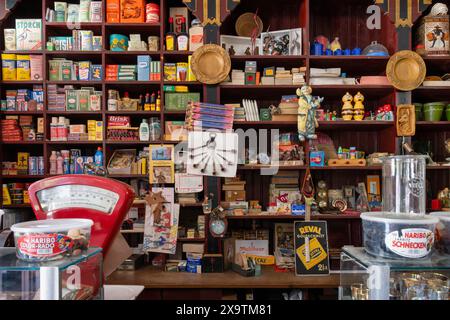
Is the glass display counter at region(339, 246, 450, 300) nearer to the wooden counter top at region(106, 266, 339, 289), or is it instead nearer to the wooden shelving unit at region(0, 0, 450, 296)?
the wooden counter top at region(106, 266, 339, 289)

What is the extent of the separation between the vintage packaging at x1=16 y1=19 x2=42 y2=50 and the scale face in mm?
2482

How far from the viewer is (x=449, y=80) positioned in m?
3.50

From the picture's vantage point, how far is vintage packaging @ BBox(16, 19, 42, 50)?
3525 mm

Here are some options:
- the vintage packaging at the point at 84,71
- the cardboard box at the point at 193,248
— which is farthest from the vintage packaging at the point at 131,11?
the cardboard box at the point at 193,248

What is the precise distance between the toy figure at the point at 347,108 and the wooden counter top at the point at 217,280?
1416mm

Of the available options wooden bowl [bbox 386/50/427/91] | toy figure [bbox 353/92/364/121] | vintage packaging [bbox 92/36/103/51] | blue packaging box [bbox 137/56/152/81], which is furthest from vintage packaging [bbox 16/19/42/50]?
wooden bowl [bbox 386/50/427/91]

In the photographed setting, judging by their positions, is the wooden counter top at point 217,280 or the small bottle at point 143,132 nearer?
the wooden counter top at point 217,280

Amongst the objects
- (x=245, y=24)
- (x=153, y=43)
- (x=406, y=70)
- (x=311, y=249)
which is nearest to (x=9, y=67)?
(x=153, y=43)

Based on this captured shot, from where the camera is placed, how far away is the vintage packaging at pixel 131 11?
348cm

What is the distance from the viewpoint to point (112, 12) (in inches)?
137

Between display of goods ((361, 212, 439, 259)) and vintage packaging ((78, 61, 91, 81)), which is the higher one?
vintage packaging ((78, 61, 91, 81))

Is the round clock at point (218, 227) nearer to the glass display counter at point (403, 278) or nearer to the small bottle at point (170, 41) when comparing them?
the small bottle at point (170, 41)
